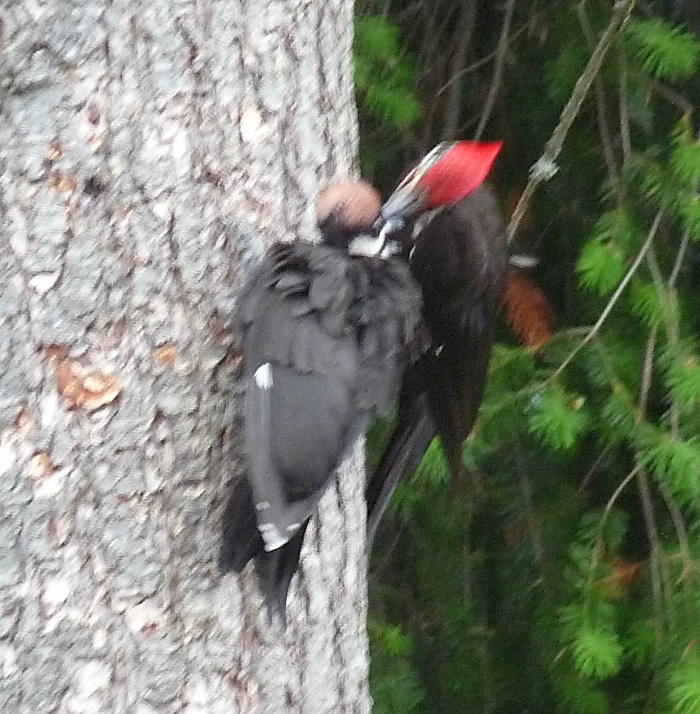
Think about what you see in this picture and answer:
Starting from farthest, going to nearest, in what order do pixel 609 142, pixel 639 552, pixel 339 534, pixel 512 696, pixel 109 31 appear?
pixel 512 696
pixel 639 552
pixel 609 142
pixel 339 534
pixel 109 31

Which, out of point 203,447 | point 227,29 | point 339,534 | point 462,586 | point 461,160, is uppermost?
point 227,29

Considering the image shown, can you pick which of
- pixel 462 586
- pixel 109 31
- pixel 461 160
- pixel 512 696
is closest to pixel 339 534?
pixel 461 160

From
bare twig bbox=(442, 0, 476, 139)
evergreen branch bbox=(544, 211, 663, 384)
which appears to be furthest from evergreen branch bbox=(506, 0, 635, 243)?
bare twig bbox=(442, 0, 476, 139)

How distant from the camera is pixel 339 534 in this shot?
1039mm

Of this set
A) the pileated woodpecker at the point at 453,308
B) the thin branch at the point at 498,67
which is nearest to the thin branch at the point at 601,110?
the thin branch at the point at 498,67

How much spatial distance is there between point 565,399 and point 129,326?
2.28 ft

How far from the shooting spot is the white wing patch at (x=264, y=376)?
33.6 inches

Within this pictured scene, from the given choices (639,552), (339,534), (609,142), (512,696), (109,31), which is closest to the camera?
(109,31)

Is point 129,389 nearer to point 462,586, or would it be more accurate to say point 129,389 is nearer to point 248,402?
point 248,402

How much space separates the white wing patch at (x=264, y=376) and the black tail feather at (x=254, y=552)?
10cm

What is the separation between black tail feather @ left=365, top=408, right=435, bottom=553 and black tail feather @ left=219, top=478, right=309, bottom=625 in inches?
11.0

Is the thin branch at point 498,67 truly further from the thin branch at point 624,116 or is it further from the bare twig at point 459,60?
the thin branch at point 624,116

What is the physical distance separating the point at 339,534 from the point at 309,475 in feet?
0.71

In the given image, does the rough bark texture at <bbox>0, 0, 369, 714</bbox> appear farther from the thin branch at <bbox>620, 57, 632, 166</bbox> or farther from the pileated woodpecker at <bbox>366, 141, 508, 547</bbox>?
the thin branch at <bbox>620, 57, 632, 166</bbox>
